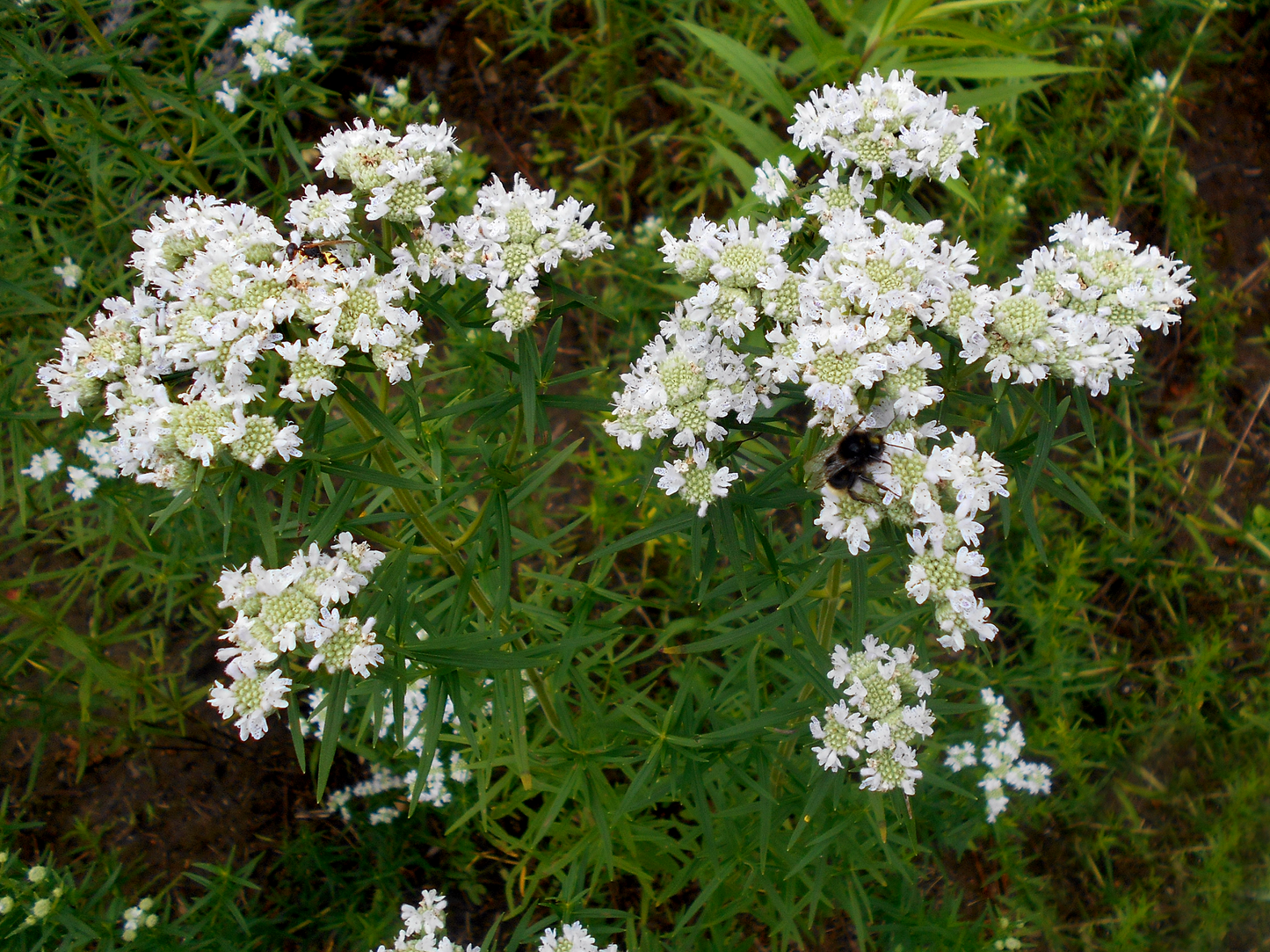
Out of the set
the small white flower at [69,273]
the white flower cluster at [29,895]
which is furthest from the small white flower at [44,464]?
the white flower cluster at [29,895]

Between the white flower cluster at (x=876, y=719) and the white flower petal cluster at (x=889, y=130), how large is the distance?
1526 millimetres

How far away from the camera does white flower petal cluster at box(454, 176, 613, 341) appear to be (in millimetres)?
2428

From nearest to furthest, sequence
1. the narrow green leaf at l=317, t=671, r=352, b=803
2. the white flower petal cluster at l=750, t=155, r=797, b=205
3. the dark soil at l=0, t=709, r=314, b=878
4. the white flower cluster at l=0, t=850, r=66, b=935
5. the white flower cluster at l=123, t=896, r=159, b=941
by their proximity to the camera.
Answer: the narrow green leaf at l=317, t=671, r=352, b=803 < the white flower petal cluster at l=750, t=155, r=797, b=205 < the white flower cluster at l=0, t=850, r=66, b=935 < the white flower cluster at l=123, t=896, r=159, b=941 < the dark soil at l=0, t=709, r=314, b=878

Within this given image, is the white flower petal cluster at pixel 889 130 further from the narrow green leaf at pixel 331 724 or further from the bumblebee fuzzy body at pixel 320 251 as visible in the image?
the narrow green leaf at pixel 331 724

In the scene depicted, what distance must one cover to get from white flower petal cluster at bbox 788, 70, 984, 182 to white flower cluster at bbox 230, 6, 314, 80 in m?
2.70

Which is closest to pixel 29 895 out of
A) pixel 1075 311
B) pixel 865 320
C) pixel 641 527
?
pixel 641 527

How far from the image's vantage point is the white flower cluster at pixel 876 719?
2654 mm

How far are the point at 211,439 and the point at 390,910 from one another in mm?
3215

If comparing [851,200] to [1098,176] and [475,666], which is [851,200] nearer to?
[475,666]

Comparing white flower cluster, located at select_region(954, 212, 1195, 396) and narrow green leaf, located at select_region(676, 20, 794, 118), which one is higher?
narrow green leaf, located at select_region(676, 20, 794, 118)

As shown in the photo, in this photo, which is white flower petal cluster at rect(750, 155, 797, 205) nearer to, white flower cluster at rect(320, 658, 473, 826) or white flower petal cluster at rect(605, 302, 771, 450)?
white flower petal cluster at rect(605, 302, 771, 450)

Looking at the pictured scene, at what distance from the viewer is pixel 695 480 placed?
2428 millimetres

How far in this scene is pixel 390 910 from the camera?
437cm

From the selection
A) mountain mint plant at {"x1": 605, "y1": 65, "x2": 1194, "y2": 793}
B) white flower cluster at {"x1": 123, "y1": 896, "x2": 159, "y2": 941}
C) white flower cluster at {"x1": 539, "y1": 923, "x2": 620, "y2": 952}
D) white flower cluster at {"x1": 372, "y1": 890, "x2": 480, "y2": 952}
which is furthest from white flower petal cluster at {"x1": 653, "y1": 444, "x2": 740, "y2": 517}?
white flower cluster at {"x1": 123, "y1": 896, "x2": 159, "y2": 941}
